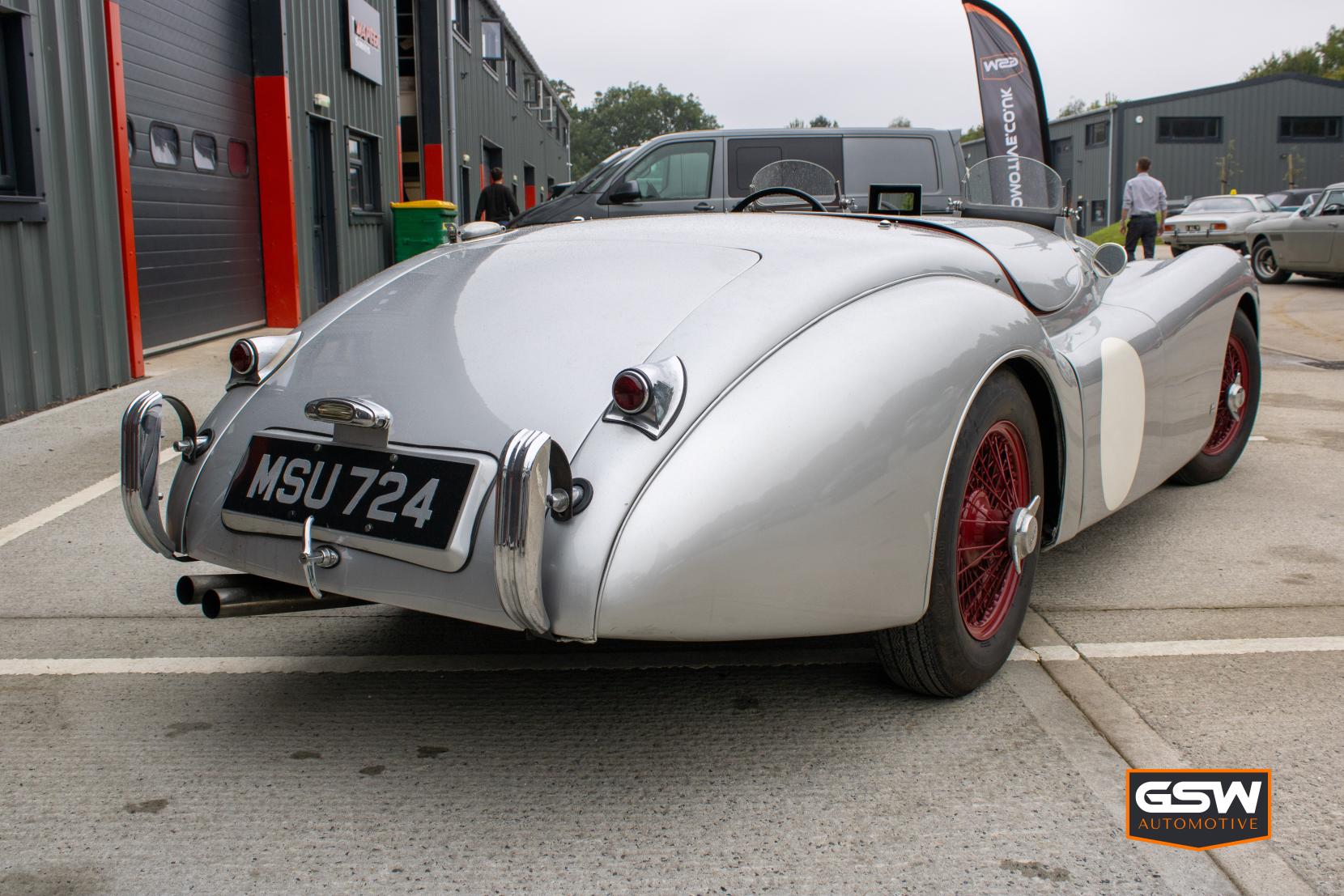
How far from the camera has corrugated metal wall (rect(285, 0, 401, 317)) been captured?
1131cm

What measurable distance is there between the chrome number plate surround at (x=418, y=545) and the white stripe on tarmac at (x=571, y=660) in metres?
0.65

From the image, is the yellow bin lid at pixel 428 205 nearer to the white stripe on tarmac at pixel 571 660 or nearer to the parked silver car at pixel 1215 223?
the white stripe on tarmac at pixel 571 660

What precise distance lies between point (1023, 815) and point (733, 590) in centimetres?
66

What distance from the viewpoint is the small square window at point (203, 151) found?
940 centimetres

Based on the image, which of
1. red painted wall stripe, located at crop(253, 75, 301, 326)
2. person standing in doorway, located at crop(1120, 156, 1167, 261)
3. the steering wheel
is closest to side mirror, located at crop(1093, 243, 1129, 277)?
the steering wheel

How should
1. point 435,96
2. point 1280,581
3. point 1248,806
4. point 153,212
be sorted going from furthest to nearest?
point 435,96, point 153,212, point 1280,581, point 1248,806

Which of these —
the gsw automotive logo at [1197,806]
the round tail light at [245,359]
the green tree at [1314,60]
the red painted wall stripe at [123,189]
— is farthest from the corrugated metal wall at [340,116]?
the green tree at [1314,60]

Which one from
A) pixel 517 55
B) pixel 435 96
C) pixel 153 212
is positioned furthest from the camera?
pixel 517 55

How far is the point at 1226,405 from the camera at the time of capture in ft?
14.4

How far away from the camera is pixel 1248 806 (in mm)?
2043

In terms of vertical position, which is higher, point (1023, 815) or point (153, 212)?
point (153, 212)

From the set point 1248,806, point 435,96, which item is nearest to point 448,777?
point 1248,806

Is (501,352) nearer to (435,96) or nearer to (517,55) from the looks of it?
(435,96)

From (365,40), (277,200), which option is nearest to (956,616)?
(277,200)
